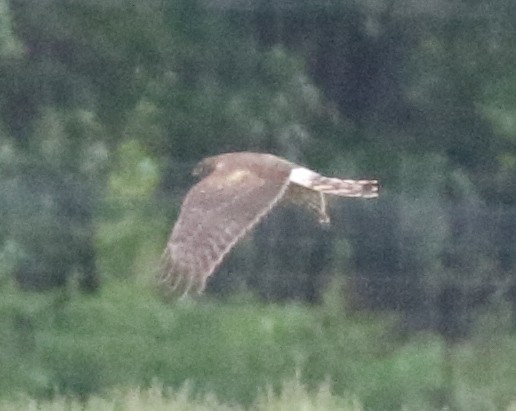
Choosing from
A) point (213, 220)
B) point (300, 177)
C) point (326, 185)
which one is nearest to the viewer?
point (213, 220)

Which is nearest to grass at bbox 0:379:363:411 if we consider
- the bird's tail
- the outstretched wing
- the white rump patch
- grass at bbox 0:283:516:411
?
grass at bbox 0:283:516:411

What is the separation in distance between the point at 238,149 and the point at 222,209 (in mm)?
1061

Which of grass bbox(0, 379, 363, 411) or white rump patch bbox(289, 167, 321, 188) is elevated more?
white rump patch bbox(289, 167, 321, 188)

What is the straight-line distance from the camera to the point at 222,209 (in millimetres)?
2078

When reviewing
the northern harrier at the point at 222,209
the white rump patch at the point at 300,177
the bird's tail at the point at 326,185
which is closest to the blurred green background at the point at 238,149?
the bird's tail at the point at 326,185

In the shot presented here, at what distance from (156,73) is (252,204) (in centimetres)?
107

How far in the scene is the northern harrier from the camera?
2.00 meters

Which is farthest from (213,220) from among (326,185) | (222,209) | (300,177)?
(326,185)

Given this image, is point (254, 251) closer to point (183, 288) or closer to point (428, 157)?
point (428, 157)

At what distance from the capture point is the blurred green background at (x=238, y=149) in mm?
3137

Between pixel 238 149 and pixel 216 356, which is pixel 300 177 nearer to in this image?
pixel 238 149

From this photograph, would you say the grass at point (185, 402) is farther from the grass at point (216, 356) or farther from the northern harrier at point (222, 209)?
the northern harrier at point (222, 209)

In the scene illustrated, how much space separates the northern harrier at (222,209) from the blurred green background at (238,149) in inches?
28.7

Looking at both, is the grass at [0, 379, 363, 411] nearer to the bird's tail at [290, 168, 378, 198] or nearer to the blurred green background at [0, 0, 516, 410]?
the blurred green background at [0, 0, 516, 410]
